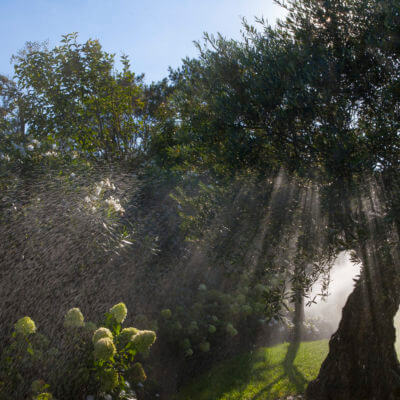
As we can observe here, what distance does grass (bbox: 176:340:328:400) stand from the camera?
299 inches

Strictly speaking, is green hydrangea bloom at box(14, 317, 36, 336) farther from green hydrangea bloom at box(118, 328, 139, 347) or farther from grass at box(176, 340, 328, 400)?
grass at box(176, 340, 328, 400)

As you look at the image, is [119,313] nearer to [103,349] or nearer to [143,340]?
[143,340]

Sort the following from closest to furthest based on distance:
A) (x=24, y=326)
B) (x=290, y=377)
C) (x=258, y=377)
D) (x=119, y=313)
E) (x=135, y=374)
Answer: (x=24, y=326), (x=135, y=374), (x=119, y=313), (x=258, y=377), (x=290, y=377)

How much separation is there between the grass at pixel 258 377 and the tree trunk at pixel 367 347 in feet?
4.05

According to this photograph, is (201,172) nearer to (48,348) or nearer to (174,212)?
(174,212)

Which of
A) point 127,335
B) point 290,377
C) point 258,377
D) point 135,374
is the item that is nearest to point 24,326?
point 127,335

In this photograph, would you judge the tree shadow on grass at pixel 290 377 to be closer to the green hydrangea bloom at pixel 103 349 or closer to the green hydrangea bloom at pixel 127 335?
the green hydrangea bloom at pixel 127 335

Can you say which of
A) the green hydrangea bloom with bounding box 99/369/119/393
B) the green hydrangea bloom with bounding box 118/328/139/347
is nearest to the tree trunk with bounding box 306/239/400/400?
the green hydrangea bloom with bounding box 118/328/139/347

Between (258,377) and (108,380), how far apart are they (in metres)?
4.17

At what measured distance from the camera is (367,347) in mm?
6609

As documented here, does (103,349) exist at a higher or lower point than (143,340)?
lower

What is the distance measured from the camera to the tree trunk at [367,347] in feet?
20.3

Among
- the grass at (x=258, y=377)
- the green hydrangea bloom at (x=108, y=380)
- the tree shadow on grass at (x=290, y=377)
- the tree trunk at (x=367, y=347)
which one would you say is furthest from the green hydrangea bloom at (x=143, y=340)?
the tree trunk at (x=367, y=347)

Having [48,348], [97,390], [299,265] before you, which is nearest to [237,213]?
[299,265]
